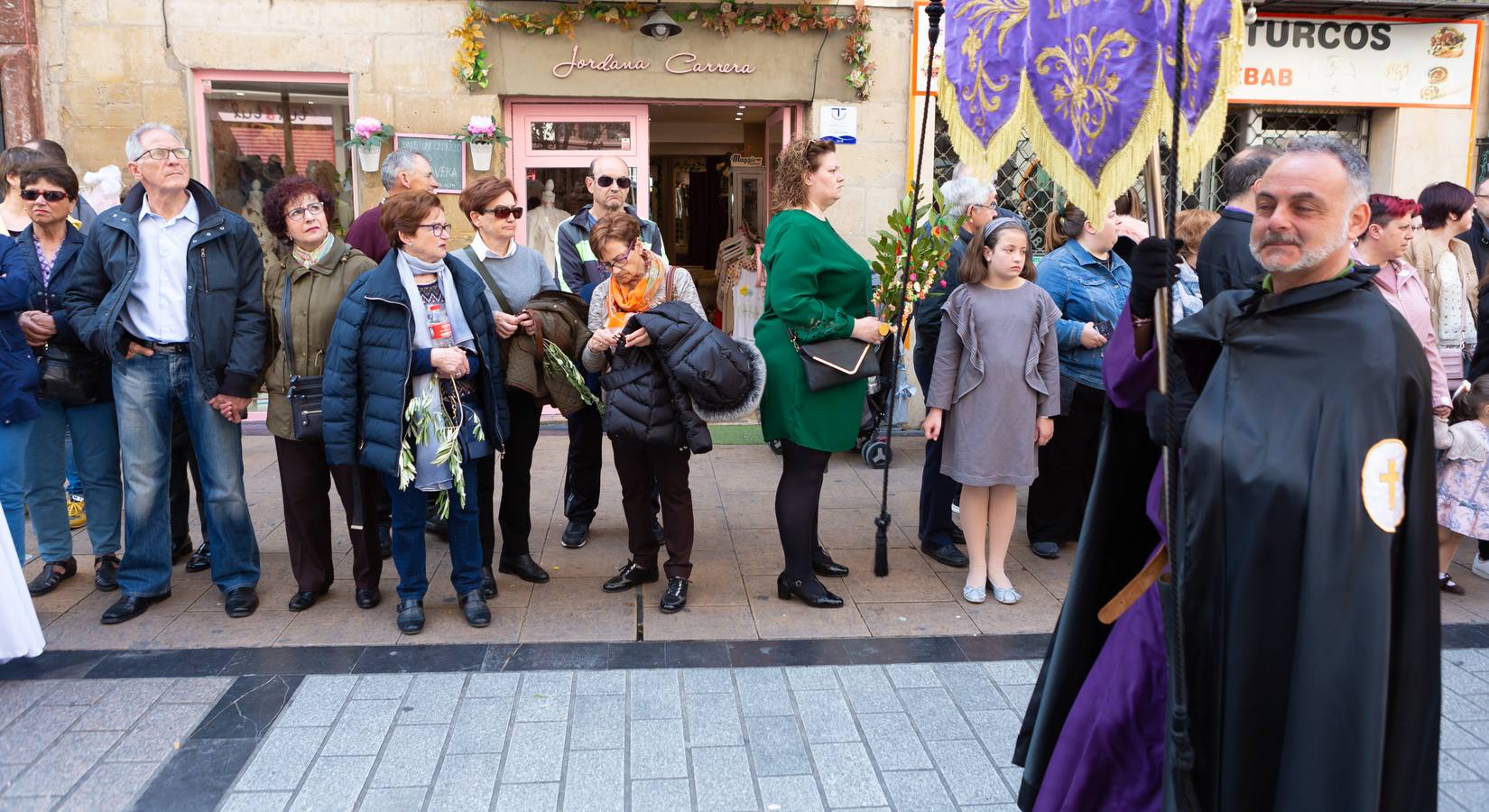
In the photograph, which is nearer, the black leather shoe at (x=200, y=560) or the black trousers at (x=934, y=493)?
the black leather shoe at (x=200, y=560)

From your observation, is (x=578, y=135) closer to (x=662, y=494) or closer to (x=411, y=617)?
(x=662, y=494)

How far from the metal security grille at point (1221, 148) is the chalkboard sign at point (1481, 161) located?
86 centimetres

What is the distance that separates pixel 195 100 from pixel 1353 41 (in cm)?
972

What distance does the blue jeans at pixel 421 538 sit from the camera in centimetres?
459

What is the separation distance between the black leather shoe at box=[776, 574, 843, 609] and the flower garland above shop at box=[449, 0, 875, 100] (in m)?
5.33

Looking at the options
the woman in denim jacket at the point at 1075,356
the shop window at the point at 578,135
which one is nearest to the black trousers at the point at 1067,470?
the woman in denim jacket at the point at 1075,356

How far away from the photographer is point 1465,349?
21.4 ft

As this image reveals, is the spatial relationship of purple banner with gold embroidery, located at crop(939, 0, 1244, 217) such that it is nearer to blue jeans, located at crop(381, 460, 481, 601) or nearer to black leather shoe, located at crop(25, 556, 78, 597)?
blue jeans, located at crop(381, 460, 481, 601)

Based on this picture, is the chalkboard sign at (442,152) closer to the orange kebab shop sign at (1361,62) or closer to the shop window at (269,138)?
the shop window at (269,138)

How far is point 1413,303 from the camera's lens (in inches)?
190

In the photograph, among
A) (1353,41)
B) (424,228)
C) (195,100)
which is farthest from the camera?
(1353,41)

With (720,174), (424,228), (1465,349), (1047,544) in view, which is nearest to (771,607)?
(1047,544)

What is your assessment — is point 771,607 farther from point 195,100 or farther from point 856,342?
point 195,100

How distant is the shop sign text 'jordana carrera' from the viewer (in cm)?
876
